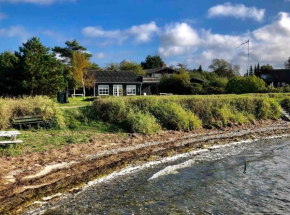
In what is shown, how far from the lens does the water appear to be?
6.76 metres

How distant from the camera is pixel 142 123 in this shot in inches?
574

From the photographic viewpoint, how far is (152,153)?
11.6 metres

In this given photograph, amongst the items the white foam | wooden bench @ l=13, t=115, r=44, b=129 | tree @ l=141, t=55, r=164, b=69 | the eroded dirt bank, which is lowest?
the white foam

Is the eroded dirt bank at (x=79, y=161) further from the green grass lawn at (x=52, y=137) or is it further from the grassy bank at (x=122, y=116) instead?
the grassy bank at (x=122, y=116)

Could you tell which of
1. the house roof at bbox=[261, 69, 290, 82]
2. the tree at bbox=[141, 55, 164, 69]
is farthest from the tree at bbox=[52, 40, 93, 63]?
the house roof at bbox=[261, 69, 290, 82]

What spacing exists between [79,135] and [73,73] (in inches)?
1214

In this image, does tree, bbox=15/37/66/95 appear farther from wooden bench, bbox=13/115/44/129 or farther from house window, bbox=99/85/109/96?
house window, bbox=99/85/109/96

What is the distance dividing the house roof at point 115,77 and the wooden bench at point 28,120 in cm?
3102

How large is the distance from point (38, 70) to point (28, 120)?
1527cm

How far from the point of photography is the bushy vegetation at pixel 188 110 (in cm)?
1611

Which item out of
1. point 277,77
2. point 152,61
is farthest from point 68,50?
point 277,77

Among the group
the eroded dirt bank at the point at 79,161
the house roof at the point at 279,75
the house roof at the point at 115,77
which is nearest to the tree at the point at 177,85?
the house roof at the point at 115,77

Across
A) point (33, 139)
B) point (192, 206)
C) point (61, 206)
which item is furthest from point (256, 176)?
point (33, 139)

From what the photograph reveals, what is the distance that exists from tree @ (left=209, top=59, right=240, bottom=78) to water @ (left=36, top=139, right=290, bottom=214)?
218 ft
